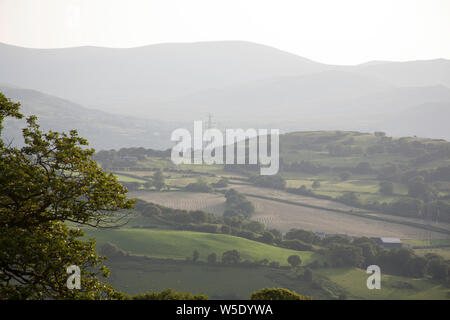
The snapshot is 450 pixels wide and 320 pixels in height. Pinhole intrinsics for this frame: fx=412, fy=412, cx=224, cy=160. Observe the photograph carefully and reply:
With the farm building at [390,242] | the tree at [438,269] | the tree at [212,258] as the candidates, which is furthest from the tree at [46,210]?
the farm building at [390,242]

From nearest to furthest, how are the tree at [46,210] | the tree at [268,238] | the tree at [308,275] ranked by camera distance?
the tree at [46,210] < the tree at [308,275] < the tree at [268,238]

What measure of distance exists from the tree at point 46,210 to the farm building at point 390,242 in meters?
72.8

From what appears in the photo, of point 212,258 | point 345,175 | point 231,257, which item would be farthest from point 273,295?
point 345,175

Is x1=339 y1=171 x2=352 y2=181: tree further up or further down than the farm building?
further up

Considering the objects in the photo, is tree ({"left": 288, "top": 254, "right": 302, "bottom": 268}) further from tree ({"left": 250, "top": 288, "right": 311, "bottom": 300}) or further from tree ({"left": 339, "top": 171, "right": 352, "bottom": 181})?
tree ({"left": 339, "top": 171, "right": 352, "bottom": 181})

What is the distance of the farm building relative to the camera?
261ft

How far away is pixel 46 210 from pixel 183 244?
52.1 metres

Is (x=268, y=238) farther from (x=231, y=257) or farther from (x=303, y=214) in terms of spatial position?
(x=303, y=214)

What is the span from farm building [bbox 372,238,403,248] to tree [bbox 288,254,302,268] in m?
24.5

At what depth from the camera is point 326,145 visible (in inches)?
7303

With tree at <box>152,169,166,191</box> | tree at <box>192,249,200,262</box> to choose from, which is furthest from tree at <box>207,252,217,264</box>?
tree at <box>152,169,166,191</box>

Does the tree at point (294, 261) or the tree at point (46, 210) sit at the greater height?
the tree at point (46, 210)

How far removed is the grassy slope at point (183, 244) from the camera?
64625 mm
